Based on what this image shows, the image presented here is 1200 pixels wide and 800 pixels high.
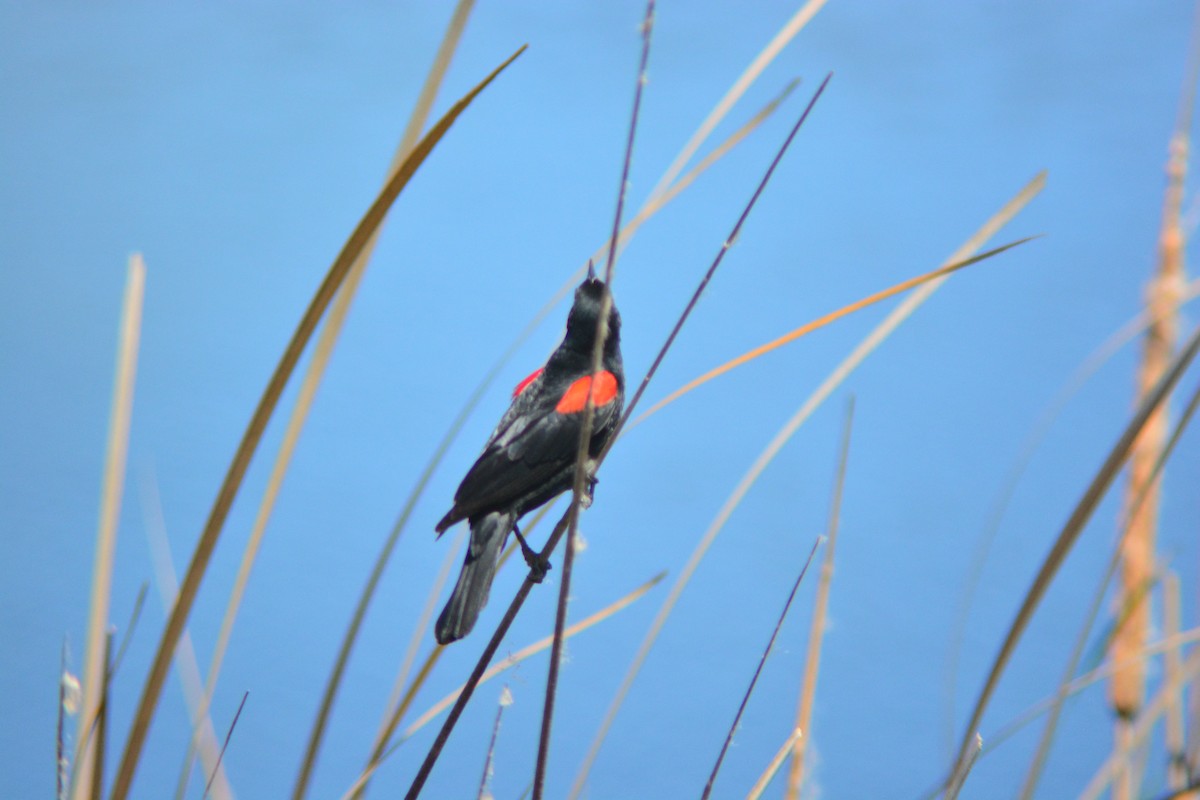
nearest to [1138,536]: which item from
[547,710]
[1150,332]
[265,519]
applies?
[1150,332]

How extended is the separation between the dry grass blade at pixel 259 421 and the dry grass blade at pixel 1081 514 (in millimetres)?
332

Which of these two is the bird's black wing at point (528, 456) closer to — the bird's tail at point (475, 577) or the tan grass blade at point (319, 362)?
the bird's tail at point (475, 577)

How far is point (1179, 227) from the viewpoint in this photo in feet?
4.28

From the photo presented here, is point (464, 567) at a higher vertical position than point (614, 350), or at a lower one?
lower

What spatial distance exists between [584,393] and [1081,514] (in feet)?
1.81

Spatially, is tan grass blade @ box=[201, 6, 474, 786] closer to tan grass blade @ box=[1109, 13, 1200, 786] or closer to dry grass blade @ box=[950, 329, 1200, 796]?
dry grass blade @ box=[950, 329, 1200, 796]

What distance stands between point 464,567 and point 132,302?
0.36 metres

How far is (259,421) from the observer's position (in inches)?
16.8

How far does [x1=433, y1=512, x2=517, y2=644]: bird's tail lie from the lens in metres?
0.71

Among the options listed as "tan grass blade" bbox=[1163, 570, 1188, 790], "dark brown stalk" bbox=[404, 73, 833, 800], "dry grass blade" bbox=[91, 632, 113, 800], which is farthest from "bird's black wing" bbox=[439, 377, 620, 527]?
"tan grass blade" bbox=[1163, 570, 1188, 790]

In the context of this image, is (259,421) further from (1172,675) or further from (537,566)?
(1172,675)

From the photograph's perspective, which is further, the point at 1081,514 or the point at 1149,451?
the point at 1149,451

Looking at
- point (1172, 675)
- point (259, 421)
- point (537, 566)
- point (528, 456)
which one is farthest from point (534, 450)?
point (1172, 675)

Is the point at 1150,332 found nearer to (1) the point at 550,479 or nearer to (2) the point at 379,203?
(1) the point at 550,479
